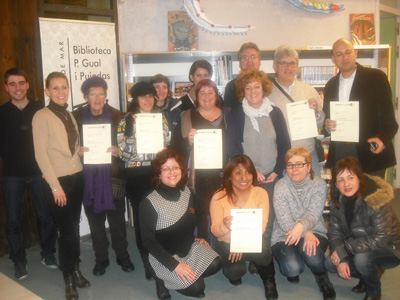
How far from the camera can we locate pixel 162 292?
300 cm

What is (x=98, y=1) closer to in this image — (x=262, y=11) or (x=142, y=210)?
(x=262, y=11)

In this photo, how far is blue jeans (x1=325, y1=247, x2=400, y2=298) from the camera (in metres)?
2.71

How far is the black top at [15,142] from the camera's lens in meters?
3.46

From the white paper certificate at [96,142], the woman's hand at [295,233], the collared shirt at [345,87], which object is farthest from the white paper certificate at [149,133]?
the collared shirt at [345,87]

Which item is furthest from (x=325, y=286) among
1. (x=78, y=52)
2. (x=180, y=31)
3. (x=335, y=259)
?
(x=180, y=31)

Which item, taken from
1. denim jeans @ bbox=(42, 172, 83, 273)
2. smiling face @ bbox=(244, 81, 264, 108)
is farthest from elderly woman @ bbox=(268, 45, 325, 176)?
denim jeans @ bbox=(42, 172, 83, 273)

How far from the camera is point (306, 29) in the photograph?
5.62 m

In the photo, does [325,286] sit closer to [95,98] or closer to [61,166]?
[61,166]

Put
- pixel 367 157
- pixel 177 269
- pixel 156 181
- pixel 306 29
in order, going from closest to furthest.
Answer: pixel 177 269
pixel 156 181
pixel 367 157
pixel 306 29

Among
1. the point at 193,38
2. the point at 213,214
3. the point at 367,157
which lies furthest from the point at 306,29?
the point at 213,214

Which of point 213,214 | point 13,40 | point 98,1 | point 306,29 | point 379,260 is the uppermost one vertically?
point 98,1

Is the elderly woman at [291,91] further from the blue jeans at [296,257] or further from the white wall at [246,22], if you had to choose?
the white wall at [246,22]

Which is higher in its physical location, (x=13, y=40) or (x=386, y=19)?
(x=386, y=19)

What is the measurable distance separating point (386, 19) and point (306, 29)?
1998 mm
